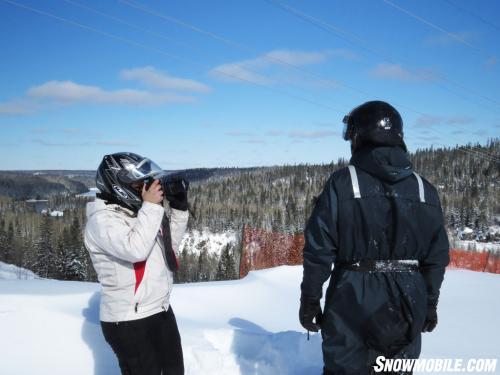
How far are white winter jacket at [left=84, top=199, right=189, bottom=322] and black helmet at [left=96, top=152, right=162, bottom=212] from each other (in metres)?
0.06

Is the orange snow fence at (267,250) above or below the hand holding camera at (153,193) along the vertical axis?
below

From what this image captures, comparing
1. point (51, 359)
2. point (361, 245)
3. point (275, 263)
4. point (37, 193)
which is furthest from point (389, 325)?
point (37, 193)

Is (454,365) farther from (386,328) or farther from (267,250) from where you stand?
(267,250)

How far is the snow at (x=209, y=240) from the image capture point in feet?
321

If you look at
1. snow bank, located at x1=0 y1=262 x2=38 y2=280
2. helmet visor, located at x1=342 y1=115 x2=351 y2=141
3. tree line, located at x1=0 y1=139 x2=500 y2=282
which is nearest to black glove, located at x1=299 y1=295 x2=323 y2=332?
helmet visor, located at x1=342 y1=115 x2=351 y2=141

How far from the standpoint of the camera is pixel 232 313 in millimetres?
5914

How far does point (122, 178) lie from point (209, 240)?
102 metres

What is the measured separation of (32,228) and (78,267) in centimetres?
4040

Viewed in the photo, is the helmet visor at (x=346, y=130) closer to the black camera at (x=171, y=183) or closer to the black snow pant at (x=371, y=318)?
the black snow pant at (x=371, y=318)

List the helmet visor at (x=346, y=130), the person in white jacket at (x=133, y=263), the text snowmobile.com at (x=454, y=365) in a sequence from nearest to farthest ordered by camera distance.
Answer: the person in white jacket at (x=133, y=263) → the helmet visor at (x=346, y=130) → the text snowmobile.com at (x=454, y=365)

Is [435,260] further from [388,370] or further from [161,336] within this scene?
[161,336]

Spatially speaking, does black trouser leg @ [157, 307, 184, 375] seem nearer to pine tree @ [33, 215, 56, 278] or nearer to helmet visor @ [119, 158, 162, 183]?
helmet visor @ [119, 158, 162, 183]

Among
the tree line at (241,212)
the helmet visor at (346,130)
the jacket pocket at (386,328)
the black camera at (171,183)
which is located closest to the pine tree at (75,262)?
the tree line at (241,212)

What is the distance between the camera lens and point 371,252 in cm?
220
